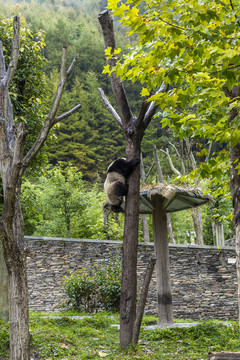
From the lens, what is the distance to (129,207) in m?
5.11

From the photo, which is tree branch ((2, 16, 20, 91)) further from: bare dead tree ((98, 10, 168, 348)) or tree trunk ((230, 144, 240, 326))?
tree trunk ((230, 144, 240, 326))

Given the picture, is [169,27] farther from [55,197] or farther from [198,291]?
[55,197]

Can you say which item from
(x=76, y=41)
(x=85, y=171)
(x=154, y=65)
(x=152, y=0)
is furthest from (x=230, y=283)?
(x=76, y=41)

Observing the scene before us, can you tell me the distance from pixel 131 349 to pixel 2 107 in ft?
10.7

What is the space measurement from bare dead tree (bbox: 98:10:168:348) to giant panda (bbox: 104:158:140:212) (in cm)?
9

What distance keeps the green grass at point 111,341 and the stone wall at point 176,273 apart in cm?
461

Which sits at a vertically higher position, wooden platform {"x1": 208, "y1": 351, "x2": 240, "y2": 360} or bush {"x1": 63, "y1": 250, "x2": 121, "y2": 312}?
wooden platform {"x1": 208, "y1": 351, "x2": 240, "y2": 360}

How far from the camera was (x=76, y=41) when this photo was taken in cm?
3547

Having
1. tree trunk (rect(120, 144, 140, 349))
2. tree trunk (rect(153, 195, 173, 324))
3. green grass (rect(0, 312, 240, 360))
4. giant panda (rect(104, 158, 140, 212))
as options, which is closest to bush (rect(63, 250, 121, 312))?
tree trunk (rect(153, 195, 173, 324))

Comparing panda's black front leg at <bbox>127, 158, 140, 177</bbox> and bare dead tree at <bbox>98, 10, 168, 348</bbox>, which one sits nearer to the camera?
bare dead tree at <bbox>98, 10, 168, 348</bbox>

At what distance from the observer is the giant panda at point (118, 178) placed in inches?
207

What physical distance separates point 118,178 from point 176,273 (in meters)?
6.22

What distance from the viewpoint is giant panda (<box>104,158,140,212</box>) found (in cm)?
526

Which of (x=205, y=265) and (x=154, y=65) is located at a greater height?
(x=154, y=65)
